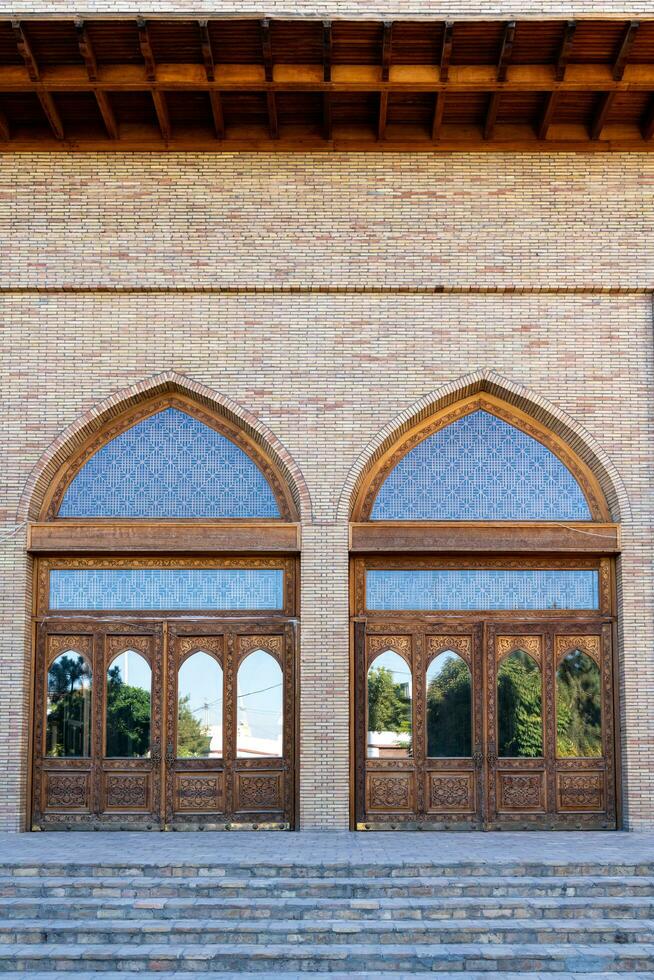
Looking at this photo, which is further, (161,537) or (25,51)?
(161,537)

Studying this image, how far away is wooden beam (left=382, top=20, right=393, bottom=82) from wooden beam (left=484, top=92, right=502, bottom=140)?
1.14 metres

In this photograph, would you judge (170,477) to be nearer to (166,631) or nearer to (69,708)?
(166,631)

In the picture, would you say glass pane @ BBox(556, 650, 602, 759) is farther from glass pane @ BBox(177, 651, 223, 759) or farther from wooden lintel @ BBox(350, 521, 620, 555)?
glass pane @ BBox(177, 651, 223, 759)

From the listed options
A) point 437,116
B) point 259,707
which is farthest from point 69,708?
point 437,116

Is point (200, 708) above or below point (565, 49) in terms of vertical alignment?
below

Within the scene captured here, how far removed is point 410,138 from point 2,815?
8104mm

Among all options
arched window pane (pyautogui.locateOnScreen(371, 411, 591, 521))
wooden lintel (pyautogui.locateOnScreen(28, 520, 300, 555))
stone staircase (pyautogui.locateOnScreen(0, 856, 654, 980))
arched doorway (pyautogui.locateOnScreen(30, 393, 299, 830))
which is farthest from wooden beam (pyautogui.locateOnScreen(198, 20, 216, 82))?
stone staircase (pyautogui.locateOnScreen(0, 856, 654, 980))

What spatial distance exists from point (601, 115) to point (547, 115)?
57 centimetres

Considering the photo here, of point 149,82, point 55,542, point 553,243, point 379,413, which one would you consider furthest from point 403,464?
point 149,82

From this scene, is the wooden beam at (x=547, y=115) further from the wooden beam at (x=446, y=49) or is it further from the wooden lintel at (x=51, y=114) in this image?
the wooden lintel at (x=51, y=114)

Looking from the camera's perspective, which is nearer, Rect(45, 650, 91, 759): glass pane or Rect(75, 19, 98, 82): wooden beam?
Rect(75, 19, 98, 82): wooden beam

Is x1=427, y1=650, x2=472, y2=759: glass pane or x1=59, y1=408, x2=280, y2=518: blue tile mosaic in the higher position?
x1=59, y1=408, x2=280, y2=518: blue tile mosaic

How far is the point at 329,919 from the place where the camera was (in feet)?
30.1

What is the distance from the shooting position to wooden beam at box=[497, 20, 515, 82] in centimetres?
1151
